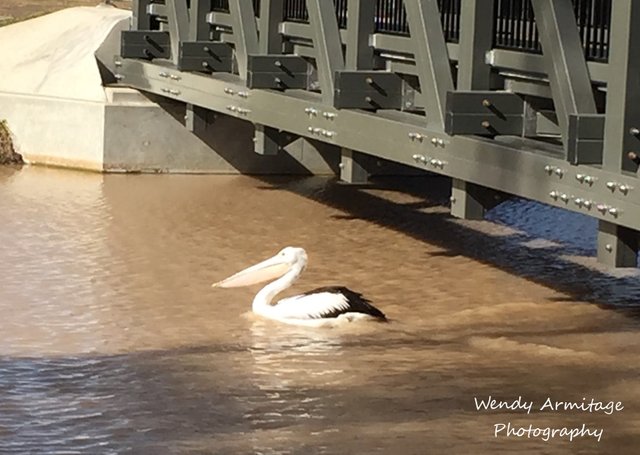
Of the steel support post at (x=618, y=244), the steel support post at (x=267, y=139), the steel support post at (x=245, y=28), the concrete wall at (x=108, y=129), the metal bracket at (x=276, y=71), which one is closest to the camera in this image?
the steel support post at (x=618, y=244)

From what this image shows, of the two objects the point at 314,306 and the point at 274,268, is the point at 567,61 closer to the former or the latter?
the point at 314,306

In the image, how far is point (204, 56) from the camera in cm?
1622

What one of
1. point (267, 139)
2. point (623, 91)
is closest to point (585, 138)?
point (623, 91)

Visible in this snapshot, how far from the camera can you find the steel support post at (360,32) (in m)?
12.7

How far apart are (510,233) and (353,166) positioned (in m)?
2.12

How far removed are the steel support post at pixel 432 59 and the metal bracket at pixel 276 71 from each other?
3096 mm

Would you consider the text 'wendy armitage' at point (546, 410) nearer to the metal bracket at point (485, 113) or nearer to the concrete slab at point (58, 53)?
the metal bracket at point (485, 113)

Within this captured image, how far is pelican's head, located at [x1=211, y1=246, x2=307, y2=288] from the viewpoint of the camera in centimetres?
1134

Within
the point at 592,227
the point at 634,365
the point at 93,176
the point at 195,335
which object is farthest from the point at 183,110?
the point at 634,365

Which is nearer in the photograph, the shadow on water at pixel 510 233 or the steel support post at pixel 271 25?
the shadow on water at pixel 510 233

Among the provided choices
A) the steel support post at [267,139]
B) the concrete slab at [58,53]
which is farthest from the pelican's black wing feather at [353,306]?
the concrete slab at [58,53]

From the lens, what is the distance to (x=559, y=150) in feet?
33.8

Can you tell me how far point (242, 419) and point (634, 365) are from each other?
2.53 meters

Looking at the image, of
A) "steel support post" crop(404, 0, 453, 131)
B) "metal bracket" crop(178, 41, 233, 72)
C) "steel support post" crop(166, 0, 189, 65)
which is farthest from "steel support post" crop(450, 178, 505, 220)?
"steel support post" crop(166, 0, 189, 65)
